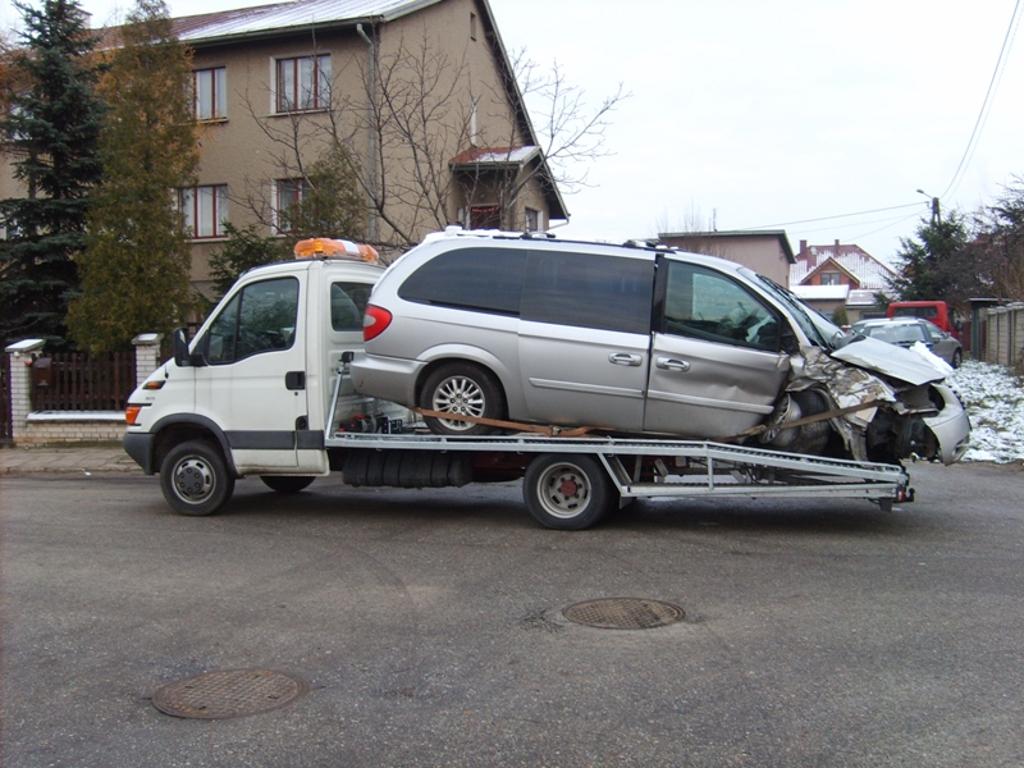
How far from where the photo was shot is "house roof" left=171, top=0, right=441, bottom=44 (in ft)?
70.4

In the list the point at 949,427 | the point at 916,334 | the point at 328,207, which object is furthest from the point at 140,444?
the point at 916,334

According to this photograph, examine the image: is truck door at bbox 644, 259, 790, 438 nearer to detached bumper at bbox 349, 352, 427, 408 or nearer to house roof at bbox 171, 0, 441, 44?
detached bumper at bbox 349, 352, 427, 408

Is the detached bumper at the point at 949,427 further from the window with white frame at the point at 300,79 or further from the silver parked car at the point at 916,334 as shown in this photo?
the window with white frame at the point at 300,79

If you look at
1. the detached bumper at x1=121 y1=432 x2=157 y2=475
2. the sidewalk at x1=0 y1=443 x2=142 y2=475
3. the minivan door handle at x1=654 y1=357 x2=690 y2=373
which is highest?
the minivan door handle at x1=654 y1=357 x2=690 y2=373

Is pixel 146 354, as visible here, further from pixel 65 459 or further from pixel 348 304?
pixel 348 304

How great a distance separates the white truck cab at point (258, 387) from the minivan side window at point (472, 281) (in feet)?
3.12

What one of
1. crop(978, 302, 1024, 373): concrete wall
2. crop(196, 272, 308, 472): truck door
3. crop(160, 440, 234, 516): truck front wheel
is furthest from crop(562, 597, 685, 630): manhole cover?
crop(978, 302, 1024, 373): concrete wall

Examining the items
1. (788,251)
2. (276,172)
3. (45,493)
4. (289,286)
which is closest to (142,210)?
(276,172)

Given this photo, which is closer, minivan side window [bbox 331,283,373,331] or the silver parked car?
minivan side window [bbox 331,283,373,331]

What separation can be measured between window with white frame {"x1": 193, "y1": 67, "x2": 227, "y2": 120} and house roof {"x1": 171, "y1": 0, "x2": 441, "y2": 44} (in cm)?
90

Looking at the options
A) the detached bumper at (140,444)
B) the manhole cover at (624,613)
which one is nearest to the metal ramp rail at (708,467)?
the manhole cover at (624,613)

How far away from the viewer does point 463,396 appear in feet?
27.3

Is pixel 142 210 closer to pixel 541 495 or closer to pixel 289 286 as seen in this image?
pixel 289 286

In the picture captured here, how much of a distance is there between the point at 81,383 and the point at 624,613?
539 inches
